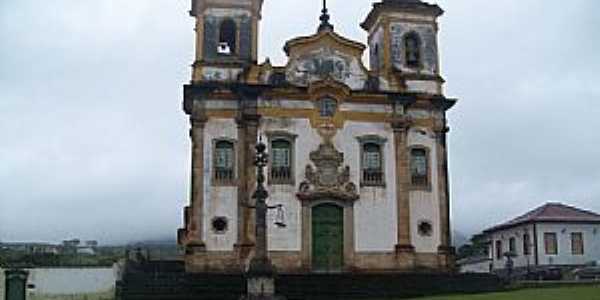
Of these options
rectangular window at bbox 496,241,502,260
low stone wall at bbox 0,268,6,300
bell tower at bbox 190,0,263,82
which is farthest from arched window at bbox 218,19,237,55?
rectangular window at bbox 496,241,502,260

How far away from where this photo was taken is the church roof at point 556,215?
124ft

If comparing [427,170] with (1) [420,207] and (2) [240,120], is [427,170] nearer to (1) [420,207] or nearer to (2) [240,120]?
(1) [420,207]

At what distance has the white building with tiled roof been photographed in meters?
37.3

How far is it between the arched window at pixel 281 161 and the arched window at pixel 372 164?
105 inches

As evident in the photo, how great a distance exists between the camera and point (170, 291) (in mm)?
22406

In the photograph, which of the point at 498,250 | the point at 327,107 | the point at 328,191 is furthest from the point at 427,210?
the point at 498,250

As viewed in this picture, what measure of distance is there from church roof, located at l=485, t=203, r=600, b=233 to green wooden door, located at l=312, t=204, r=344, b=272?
13.9 meters

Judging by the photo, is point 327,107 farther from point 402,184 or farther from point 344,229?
point 344,229

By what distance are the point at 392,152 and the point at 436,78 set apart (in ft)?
11.8

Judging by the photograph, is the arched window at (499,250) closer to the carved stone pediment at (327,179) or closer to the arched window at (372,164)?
the arched window at (372,164)

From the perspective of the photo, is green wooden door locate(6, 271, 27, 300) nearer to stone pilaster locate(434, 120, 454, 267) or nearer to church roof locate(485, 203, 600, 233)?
stone pilaster locate(434, 120, 454, 267)

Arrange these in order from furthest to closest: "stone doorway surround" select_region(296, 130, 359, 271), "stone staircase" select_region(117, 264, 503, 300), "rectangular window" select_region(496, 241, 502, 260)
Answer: "rectangular window" select_region(496, 241, 502, 260) → "stone doorway surround" select_region(296, 130, 359, 271) → "stone staircase" select_region(117, 264, 503, 300)

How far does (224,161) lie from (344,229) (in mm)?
4691

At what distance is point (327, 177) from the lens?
1089 inches
